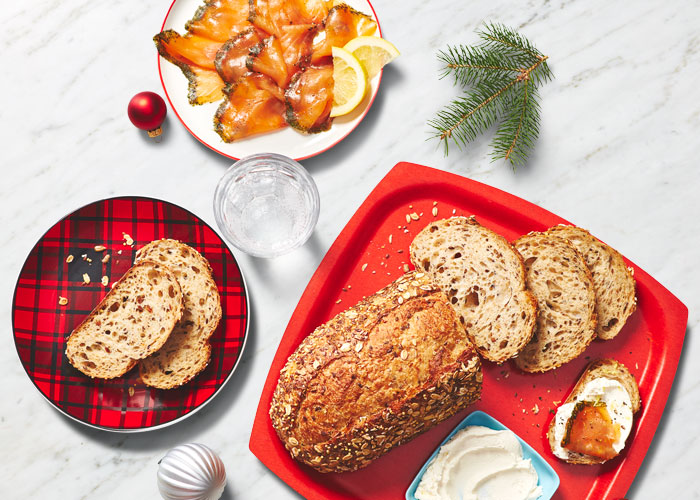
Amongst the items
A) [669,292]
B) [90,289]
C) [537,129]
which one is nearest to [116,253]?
[90,289]

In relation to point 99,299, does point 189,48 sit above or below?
above

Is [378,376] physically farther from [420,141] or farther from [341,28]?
[341,28]

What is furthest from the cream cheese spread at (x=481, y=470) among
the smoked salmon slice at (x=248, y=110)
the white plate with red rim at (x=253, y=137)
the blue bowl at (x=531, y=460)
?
the smoked salmon slice at (x=248, y=110)

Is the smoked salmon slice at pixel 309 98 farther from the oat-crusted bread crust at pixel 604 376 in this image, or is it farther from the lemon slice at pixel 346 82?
the oat-crusted bread crust at pixel 604 376

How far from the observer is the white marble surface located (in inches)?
87.4

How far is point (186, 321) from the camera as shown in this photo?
2.07 meters

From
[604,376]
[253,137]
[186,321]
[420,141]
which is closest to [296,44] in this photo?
[253,137]

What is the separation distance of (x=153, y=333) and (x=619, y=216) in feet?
6.05

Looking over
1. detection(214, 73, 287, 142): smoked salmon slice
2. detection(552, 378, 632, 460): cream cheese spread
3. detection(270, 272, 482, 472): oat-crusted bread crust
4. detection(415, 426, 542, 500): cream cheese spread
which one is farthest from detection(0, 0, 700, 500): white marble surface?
detection(415, 426, 542, 500): cream cheese spread

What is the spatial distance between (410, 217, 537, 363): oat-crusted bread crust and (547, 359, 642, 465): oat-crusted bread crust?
0.36 m

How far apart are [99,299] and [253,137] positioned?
2.73 ft

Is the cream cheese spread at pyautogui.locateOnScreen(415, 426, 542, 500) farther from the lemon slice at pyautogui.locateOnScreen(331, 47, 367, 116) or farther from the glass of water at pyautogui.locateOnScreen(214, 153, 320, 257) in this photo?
the lemon slice at pyautogui.locateOnScreen(331, 47, 367, 116)

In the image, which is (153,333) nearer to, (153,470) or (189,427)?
(189,427)

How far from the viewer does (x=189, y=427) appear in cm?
214
